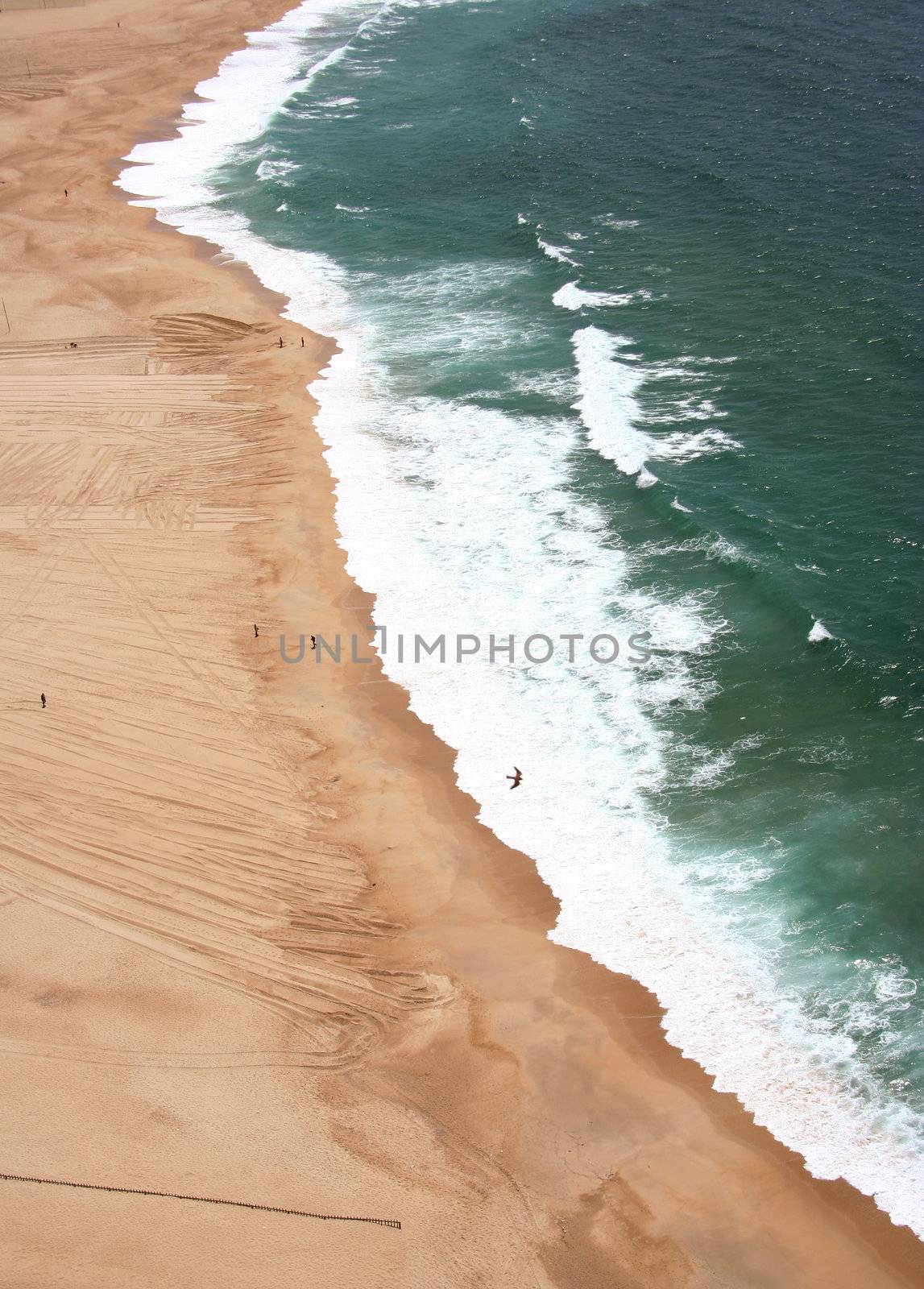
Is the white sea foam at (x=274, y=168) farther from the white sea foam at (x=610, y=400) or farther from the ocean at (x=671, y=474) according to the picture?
the white sea foam at (x=610, y=400)

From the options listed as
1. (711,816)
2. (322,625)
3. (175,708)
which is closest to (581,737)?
(711,816)

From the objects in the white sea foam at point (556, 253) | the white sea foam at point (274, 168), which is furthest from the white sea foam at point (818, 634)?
the white sea foam at point (274, 168)

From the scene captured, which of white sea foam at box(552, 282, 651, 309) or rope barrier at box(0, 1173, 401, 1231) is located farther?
white sea foam at box(552, 282, 651, 309)

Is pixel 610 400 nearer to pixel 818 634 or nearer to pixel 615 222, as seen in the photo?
pixel 818 634

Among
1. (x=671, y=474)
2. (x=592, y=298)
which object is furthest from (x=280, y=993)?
(x=592, y=298)

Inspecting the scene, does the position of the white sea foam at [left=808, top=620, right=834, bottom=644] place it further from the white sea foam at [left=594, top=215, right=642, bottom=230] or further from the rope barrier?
the white sea foam at [left=594, top=215, right=642, bottom=230]

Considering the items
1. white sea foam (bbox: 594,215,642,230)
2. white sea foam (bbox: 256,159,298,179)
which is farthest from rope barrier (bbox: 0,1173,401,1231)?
white sea foam (bbox: 256,159,298,179)
